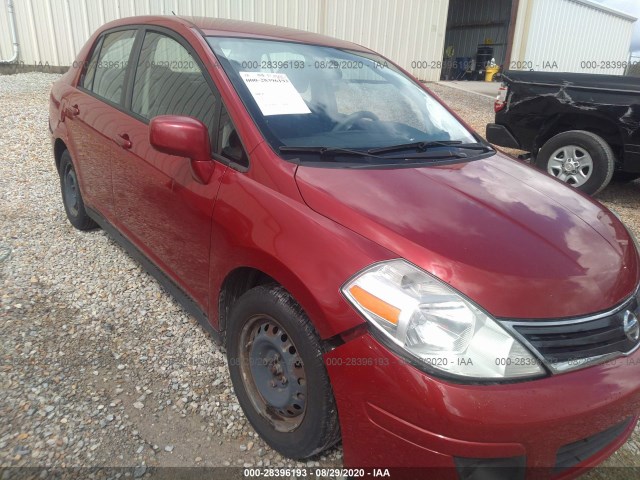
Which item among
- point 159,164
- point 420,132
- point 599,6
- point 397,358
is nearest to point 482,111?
point 420,132

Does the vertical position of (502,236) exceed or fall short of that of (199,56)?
it falls short

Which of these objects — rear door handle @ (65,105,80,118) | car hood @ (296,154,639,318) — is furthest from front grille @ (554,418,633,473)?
rear door handle @ (65,105,80,118)

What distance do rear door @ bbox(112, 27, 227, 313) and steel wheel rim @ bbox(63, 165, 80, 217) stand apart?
1.05 metres

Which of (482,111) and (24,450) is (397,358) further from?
(482,111)

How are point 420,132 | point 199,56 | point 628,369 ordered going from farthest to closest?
point 420,132 → point 199,56 → point 628,369

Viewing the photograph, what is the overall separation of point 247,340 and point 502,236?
113 cm

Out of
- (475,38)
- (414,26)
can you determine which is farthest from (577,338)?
(475,38)

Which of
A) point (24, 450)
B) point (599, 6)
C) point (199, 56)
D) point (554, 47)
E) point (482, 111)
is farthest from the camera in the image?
point (599, 6)

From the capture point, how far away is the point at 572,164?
216 inches

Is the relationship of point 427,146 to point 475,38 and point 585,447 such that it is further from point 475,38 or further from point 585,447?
point 475,38

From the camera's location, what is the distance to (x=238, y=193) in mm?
2012

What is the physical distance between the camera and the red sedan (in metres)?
1.46

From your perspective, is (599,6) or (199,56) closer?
(199,56)

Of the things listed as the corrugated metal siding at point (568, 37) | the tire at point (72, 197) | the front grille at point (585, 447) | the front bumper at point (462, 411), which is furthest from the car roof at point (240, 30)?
the corrugated metal siding at point (568, 37)
